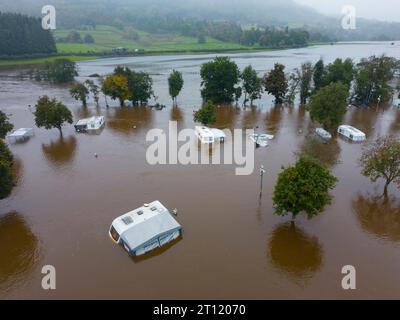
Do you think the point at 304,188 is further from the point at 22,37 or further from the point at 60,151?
the point at 22,37

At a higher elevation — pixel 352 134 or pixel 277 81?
pixel 277 81

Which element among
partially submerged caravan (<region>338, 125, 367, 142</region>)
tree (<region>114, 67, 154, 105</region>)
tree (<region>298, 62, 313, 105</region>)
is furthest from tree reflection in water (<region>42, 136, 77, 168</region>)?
tree (<region>298, 62, 313, 105</region>)

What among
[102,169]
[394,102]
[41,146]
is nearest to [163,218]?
[102,169]

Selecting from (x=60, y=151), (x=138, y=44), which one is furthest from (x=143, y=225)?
(x=138, y=44)

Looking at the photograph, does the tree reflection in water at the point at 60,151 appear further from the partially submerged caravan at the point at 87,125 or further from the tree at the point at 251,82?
the tree at the point at 251,82

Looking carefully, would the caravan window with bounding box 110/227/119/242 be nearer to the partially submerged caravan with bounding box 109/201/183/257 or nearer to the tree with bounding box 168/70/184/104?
the partially submerged caravan with bounding box 109/201/183/257
